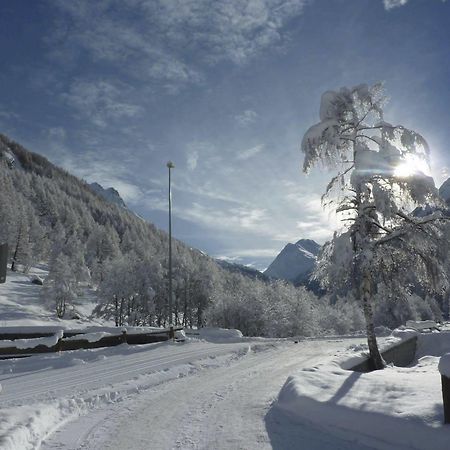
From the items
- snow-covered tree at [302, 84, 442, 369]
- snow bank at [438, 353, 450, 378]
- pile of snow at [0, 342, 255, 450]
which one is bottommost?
pile of snow at [0, 342, 255, 450]

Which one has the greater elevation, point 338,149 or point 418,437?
point 338,149

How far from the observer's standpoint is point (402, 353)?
20.7 meters

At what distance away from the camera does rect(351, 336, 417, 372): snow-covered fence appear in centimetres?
1850

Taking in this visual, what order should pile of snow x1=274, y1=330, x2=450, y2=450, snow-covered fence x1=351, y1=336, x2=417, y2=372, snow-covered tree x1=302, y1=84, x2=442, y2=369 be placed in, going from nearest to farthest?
pile of snow x1=274, y1=330, x2=450, y2=450
snow-covered tree x1=302, y1=84, x2=442, y2=369
snow-covered fence x1=351, y1=336, x2=417, y2=372

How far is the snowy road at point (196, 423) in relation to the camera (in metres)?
6.12

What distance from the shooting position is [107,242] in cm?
12312

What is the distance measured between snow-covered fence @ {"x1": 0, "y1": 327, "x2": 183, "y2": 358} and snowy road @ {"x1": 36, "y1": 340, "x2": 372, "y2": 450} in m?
8.10

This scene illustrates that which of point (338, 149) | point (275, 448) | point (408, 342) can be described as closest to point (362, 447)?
point (275, 448)

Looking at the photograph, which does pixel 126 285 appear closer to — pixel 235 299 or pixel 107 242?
pixel 235 299

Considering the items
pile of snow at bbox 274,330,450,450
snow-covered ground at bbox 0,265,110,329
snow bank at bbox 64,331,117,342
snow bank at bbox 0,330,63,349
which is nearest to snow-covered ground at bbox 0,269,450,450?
pile of snow at bbox 274,330,450,450

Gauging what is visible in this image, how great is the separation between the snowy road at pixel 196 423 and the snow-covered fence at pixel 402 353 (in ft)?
29.8

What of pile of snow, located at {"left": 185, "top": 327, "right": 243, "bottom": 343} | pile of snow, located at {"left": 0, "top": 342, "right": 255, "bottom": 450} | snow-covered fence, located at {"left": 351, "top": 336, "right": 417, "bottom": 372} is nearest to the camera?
pile of snow, located at {"left": 0, "top": 342, "right": 255, "bottom": 450}

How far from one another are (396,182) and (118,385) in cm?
1063

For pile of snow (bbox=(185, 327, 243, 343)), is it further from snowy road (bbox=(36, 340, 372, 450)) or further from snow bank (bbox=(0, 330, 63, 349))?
snowy road (bbox=(36, 340, 372, 450))
